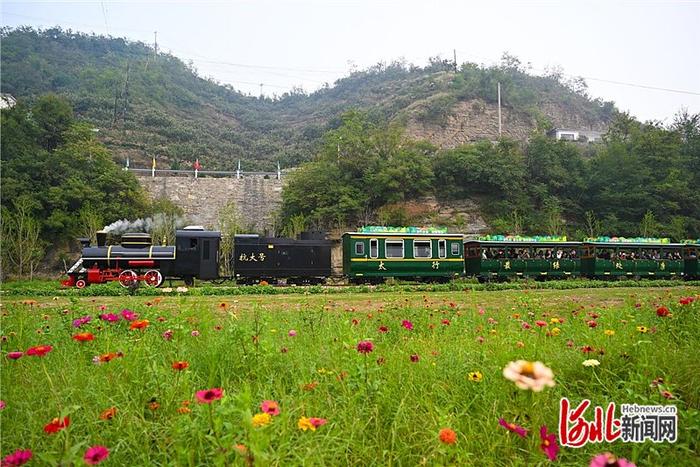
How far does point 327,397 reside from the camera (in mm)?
2699

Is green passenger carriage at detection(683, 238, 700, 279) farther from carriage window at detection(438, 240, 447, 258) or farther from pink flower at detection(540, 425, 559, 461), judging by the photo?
pink flower at detection(540, 425, 559, 461)

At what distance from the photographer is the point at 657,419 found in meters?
2.38

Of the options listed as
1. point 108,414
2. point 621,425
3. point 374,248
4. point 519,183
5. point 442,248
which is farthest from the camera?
point 519,183

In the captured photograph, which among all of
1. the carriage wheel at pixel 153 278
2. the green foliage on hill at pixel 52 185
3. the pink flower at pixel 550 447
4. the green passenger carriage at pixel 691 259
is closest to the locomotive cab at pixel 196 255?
the carriage wheel at pixel 153 278

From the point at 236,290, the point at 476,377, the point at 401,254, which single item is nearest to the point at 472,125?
the point at 401,254

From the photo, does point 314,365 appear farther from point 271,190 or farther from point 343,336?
point 271,190

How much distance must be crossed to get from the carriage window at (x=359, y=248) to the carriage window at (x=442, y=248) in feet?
13.5

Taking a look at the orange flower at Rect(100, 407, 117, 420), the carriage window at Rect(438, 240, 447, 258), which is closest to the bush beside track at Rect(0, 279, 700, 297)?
the carriage window at Rect(438, 240, 447, 258)

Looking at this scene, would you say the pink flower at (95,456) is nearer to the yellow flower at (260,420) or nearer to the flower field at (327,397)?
the flower field at (327,397)

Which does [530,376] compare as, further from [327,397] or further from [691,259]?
[691,259]

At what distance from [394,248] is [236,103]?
9174cm

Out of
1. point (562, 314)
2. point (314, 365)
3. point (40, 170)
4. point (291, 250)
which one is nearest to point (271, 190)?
point (40, 170)

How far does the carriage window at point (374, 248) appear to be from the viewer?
20.7 m

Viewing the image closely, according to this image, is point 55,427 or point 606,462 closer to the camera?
point 606,462
